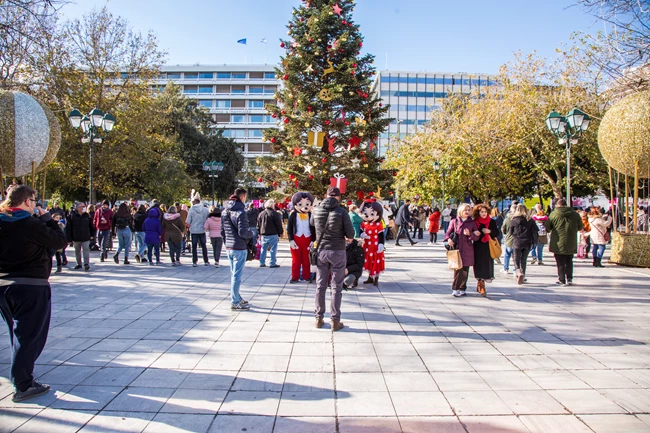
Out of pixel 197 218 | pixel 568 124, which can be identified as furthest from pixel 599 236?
pixel 197 218

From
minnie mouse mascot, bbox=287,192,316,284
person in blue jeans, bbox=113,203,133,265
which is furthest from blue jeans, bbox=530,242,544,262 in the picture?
person in blue jeans, bbox=113,203,133,265

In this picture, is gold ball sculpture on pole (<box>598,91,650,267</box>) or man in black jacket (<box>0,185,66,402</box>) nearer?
man in black jacket (<box>0,185,66,402</box>)

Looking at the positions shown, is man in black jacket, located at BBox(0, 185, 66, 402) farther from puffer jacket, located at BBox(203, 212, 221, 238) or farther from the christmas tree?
the christmas tree

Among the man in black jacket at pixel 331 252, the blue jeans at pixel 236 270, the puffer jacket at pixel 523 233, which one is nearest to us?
the man in black jacket at pixel 331 252

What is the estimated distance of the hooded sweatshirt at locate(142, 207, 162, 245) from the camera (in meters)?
12.8

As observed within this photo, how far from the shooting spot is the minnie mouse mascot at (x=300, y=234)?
399 inches

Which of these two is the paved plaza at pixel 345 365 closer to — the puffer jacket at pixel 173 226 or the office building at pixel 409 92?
the puffer jacket at pixel 173 226

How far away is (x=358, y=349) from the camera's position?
527 centimetres

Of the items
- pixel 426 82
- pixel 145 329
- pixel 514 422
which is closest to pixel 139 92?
pixel 145 329

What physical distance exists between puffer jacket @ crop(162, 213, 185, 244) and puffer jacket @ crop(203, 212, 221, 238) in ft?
2.32

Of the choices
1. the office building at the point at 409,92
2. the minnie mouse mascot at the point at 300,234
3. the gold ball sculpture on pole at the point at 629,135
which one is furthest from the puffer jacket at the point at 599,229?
the office building at the point at 409,92

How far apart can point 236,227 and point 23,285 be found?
3.70 metres

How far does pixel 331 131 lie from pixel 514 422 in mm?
15909

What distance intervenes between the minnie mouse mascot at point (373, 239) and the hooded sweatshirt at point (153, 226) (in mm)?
6198
